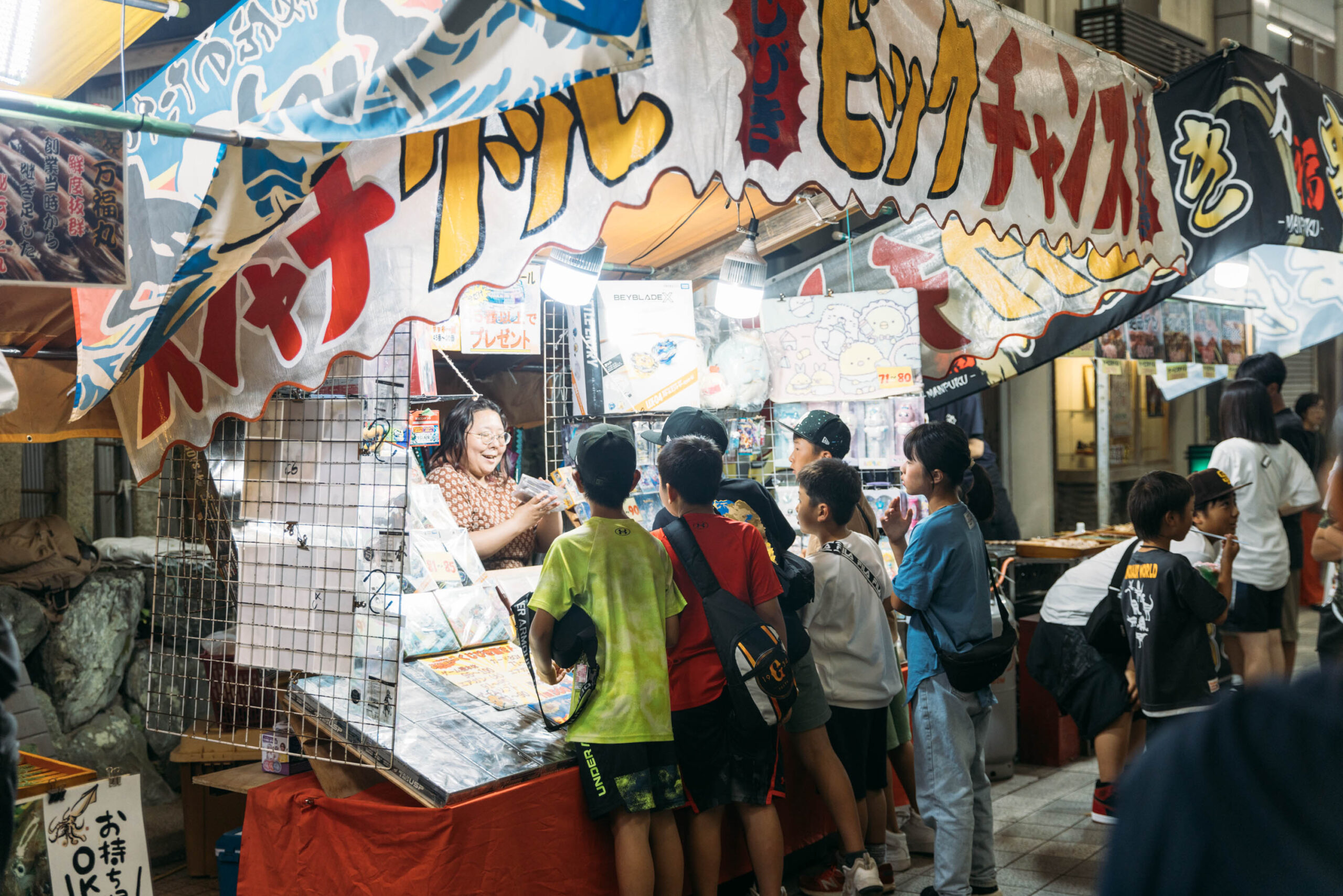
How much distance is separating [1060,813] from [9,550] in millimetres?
5773

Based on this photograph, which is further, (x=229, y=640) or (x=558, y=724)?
(x=229, y=640)

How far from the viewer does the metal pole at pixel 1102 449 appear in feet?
29.0

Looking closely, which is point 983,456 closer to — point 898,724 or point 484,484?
point 898,724

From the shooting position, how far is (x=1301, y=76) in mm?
5852

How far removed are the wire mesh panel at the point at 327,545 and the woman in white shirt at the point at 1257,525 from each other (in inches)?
200

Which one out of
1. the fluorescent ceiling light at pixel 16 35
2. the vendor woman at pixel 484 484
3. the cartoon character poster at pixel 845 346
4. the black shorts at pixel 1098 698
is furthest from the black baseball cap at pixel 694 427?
the fluorescent ceiling light at pixel 16 35

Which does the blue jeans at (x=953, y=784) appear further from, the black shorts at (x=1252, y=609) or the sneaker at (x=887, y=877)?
the black shorts at (x=1252, y=609)

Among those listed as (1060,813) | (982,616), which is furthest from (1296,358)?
(982,616)

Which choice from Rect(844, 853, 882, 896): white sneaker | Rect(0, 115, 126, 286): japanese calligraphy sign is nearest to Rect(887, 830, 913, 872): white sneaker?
Rect(844, 853, 882, 896): white sneaker

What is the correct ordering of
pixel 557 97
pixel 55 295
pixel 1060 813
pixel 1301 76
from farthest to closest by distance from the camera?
pixel 1301 76 < pixel 1060 813 < pixel 55 295 < pixel 557 97

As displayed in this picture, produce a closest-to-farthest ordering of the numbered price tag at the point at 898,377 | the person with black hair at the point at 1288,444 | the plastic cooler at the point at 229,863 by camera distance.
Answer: the plastic cooler at the point at 229,863 → the numbered price tag at the point at 898,377 → the person with black hair at the point at 1288,444

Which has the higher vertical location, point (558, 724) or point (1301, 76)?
point (1301, 76)

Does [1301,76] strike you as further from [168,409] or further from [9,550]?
[9,550]

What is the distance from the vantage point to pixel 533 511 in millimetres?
4898
